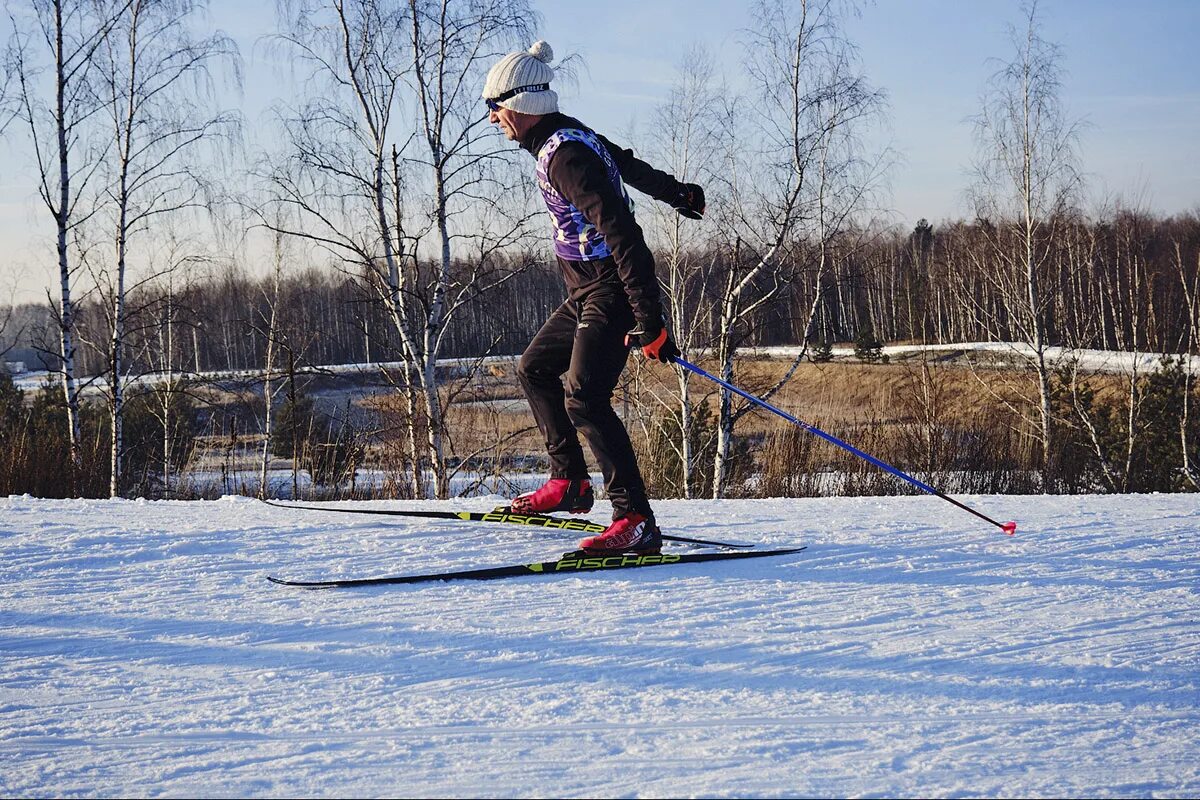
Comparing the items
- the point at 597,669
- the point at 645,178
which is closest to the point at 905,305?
the point at 645,178

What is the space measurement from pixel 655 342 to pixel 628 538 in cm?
72

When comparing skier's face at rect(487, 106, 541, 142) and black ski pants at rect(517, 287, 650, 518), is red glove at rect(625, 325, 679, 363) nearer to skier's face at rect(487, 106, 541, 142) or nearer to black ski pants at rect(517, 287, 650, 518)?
black ski pants at rect(517, 287, 650, 518)

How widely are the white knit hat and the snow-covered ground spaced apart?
1659mm

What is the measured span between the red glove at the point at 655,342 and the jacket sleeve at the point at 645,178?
657 mm

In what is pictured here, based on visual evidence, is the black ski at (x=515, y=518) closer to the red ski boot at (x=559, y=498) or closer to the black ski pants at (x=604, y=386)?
the red ski boot at (x=559, y=498)

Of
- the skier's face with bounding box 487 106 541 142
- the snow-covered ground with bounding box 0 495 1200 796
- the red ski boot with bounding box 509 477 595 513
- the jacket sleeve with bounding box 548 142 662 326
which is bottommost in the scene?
the snow-covered ground with bounding box 0 495 1200 796

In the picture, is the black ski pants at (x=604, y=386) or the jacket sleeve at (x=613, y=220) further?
the black ski pants at (x=604, y=386)

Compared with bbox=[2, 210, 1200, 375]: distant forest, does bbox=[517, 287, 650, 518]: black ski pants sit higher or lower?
lower

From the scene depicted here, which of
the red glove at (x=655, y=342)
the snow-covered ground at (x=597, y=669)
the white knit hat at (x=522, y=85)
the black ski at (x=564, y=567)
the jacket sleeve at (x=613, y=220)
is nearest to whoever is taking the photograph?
the snow-covered ground at (x=597, y=669)

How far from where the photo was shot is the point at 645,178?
12.3 ft

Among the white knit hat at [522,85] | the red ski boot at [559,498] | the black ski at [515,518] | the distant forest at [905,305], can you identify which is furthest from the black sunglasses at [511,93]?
the distant forest at [905,305]

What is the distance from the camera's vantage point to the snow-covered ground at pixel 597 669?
1.76m

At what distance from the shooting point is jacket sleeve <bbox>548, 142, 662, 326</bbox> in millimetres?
3205

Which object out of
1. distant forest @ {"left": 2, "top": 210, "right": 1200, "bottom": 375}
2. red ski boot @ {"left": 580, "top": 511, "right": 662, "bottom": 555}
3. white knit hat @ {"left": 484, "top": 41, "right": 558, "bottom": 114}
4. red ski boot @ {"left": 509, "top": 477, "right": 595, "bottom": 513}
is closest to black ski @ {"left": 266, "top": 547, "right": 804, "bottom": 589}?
red ski boot @ {"left": 580, "top": 511, "right": 662, "bottom": 555}
